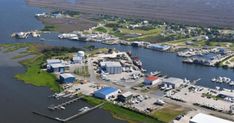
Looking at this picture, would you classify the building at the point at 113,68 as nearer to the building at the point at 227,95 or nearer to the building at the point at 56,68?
the building at the point at 56,68

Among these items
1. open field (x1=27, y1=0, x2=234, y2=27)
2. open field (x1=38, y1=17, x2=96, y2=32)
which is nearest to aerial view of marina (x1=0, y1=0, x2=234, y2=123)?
open field (x1=38, y1=17, x2=96, y2=32)

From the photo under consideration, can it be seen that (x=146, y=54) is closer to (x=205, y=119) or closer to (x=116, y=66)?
(x=116, y=66)

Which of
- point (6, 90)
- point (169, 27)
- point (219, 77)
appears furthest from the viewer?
point (169, 27)

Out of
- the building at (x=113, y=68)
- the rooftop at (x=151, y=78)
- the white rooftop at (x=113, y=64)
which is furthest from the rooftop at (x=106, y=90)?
the white rooftop at (x=113, y=64)

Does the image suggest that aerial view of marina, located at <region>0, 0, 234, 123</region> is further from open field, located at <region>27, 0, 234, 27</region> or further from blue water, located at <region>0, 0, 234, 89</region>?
open field, located at <region>27, 0, 234, 27</region>

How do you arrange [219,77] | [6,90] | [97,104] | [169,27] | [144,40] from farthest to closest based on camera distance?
1. [169,27]
2. [144,40]
3. [219,77]
4. [6,90]
5. [97,104]

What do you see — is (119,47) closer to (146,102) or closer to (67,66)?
(67,66)

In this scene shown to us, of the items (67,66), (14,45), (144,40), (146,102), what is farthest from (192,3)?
(146,102)
